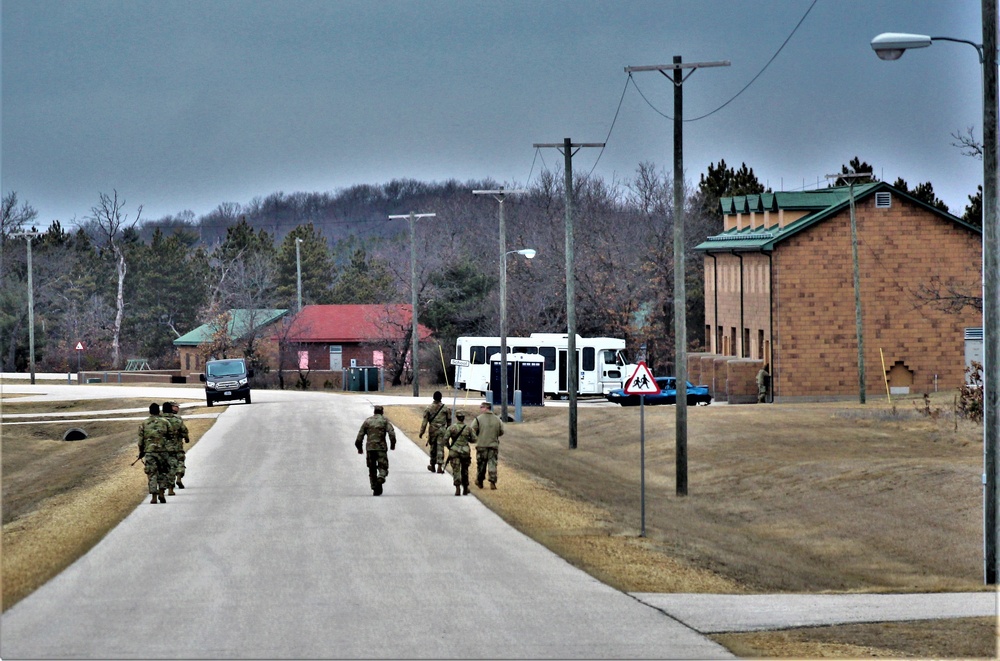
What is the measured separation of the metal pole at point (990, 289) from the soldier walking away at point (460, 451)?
9.68 metres

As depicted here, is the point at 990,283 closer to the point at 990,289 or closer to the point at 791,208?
the point at 990,289

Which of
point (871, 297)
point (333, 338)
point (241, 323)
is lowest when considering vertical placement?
point (333, 338)

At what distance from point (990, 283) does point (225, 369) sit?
42700 millimetres

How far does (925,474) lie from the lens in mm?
30328

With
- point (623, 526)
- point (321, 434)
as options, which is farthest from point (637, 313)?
point (623, 526)

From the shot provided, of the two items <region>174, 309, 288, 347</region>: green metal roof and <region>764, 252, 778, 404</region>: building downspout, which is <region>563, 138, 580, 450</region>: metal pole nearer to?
<region>764, 252, 778, 404</region>: building downspout

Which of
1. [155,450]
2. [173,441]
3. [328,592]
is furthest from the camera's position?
[173,441]

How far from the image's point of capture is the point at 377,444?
2448cm

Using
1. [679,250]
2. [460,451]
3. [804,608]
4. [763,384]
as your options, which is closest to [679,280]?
[679,250]

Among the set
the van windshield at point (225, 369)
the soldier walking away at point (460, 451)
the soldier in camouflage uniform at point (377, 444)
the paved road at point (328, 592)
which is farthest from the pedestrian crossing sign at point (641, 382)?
the van windshield at point (225, 369)

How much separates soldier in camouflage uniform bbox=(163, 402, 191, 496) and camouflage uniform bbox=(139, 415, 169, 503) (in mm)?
108

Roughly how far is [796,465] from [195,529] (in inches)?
712

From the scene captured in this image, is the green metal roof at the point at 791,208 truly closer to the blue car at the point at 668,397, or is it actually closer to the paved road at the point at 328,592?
the blue car at the point at 668,397

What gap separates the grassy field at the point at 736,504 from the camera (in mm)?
17391
